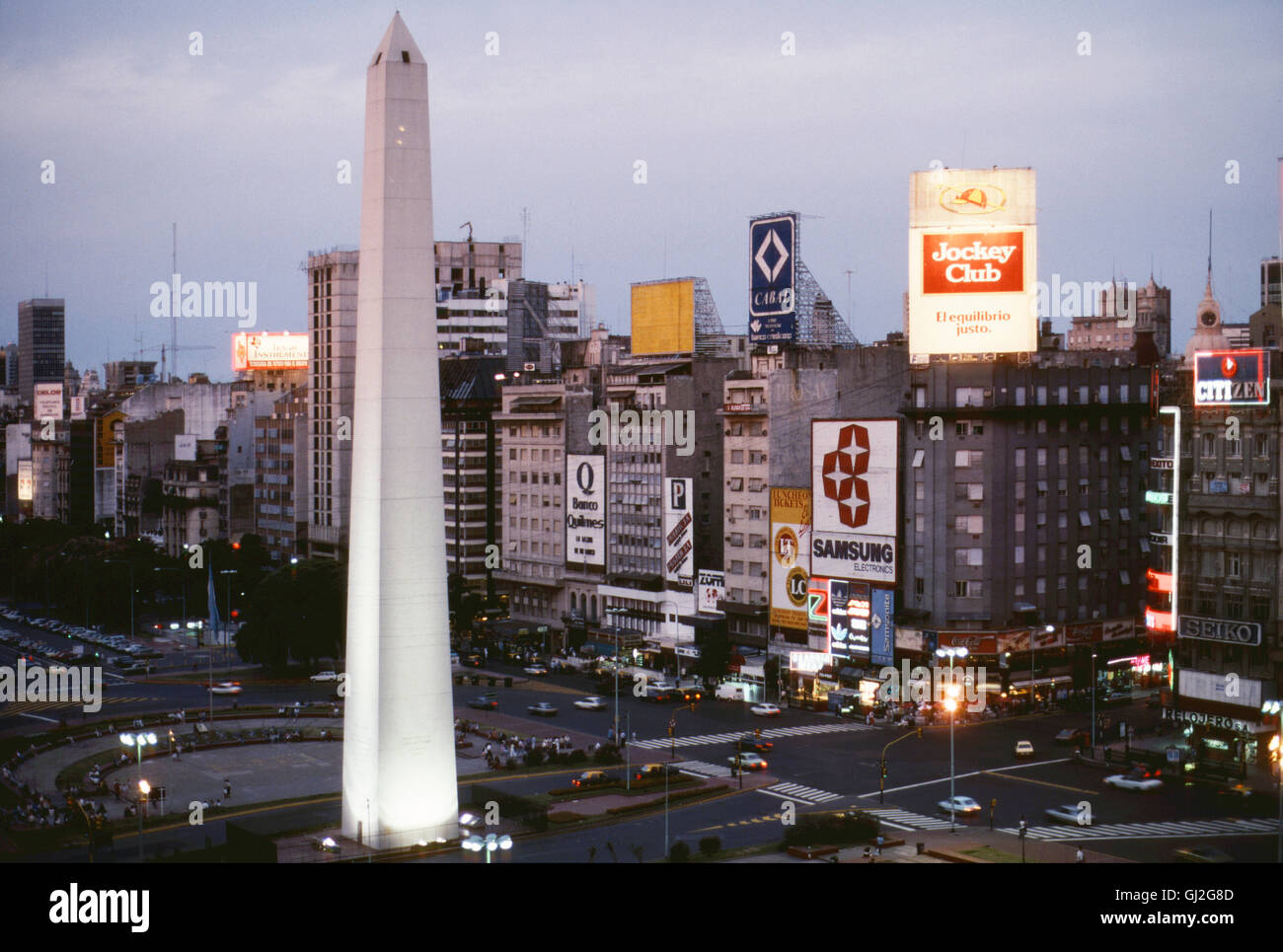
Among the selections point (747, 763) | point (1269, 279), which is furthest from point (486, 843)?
point (1269, 279)

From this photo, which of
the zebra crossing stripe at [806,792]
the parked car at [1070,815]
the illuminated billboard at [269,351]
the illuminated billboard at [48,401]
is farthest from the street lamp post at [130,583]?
the illuminated billboard at [48,401]

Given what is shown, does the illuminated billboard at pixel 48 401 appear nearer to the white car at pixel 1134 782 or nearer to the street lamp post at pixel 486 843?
the white car at pixel 1134 782

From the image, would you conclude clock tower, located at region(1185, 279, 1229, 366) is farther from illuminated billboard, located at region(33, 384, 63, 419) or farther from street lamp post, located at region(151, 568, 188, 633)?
illuminated billboard, located at region(33, 384, 63, 419)
